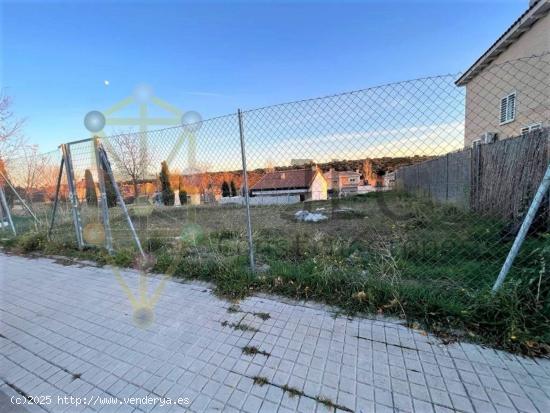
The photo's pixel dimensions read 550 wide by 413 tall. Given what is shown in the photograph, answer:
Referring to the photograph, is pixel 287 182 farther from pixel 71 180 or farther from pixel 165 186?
pixel 71 180

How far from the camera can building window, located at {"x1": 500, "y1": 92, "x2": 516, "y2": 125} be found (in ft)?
25.3

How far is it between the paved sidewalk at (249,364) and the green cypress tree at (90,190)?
269cm

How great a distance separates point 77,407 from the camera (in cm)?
145

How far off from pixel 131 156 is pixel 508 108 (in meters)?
11.1

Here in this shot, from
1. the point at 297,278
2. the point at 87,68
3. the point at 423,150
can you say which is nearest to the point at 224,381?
the point at 297,278

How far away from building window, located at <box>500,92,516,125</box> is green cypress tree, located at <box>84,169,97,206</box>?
11563 millimetres

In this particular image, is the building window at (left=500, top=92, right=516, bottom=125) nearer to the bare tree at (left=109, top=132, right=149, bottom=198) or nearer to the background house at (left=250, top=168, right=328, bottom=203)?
the background house at (left=250, top=168, right=328, bottom=203)

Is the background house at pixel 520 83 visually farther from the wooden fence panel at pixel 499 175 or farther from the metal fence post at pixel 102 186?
the metal fence post at pixel 102 186

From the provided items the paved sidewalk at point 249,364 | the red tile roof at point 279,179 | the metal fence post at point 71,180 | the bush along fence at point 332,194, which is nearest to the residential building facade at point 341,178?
the bush along fence at point 332,194

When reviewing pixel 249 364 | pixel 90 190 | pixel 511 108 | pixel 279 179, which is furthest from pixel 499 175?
pixel 90 190

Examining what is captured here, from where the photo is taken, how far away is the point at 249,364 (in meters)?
1.70

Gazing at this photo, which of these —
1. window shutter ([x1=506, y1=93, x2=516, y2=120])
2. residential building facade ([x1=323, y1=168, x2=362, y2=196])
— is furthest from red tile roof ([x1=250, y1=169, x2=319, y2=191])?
window shutter ([x1=506, y1=93, x2=516, y2=120])

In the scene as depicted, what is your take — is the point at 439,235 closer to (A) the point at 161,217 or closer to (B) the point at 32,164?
(A) the point at 161,217

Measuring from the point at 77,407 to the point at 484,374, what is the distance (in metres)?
2.50
